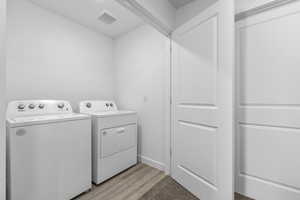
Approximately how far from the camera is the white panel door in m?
1.19

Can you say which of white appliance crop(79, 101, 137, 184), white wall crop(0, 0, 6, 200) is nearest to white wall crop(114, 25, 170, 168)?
white appliance crop(79, 101, 137, 184)

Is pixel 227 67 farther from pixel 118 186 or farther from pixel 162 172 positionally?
pixel 118 186

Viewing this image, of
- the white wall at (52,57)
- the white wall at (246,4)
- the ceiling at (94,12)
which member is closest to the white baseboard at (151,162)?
the white wall at (52,57)

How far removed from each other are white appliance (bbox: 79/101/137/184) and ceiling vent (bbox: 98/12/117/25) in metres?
1.31

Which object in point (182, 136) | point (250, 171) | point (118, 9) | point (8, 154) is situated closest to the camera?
point (8, 154)

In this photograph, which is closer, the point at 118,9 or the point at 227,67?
the point at 227,67

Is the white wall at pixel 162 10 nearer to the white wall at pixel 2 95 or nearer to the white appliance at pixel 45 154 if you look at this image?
the white wall at pixel 2 95

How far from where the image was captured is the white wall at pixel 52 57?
163cm

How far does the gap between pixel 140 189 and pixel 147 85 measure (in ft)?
4.70

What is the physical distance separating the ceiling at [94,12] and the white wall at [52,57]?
0.11 metres

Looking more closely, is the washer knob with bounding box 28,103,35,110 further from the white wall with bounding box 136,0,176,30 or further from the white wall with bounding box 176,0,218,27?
the white wall with bounding box 176,0,218,27

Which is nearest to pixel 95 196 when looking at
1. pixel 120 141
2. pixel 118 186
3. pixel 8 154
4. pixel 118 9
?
pixel 118 186

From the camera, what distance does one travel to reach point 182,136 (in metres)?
1.59

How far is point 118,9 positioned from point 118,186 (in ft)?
7.61
